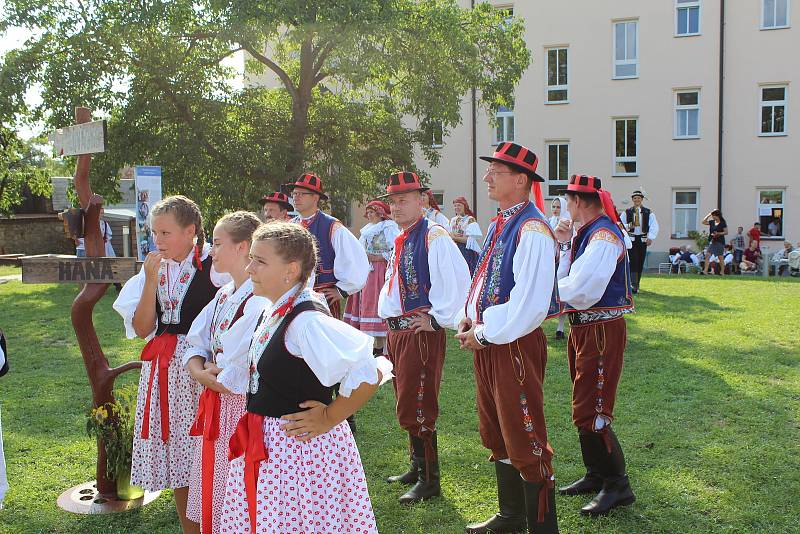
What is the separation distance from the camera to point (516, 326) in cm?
329

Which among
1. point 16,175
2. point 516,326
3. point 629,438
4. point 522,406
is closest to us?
point 516,326

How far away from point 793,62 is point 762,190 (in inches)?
158

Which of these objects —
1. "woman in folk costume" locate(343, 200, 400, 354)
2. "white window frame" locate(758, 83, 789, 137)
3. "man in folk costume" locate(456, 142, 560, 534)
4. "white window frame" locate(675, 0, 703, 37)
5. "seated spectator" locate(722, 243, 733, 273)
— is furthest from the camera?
"white window frame" locate(675, 0, 703, 37)

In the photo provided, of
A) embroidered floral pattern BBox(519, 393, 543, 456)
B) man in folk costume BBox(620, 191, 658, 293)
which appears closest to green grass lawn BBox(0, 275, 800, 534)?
embroidered floral pattern BBox(519, 393, 543, 456)

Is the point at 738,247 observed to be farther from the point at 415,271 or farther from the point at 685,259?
the point at 415,271

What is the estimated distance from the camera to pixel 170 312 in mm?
3564

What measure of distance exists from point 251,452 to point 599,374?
89.3 inches

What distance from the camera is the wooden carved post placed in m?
4.20

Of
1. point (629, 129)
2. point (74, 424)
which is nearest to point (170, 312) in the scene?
point (74, 424)

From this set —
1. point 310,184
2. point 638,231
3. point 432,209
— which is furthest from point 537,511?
point 638,231

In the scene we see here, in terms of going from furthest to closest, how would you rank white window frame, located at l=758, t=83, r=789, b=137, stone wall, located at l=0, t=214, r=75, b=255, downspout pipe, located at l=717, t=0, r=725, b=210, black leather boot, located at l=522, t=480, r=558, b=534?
stone wall, located at l=0, t=214, r=75, b=255 < downspout pipe, located at l=717, t=0, r=725, b=210 < white window frame, located at l=758, t=83, r=789, b=137 < black leather boot, located at l=522, t=480, r=558, b=534

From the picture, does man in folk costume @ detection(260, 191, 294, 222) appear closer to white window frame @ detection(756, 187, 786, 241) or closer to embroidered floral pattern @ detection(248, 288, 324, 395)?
embroidered floral pattern @ detection(248, 288, 324, 395)

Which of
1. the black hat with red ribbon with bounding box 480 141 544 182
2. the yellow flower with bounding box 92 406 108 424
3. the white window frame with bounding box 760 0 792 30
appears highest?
the white window frame with bounding box 760 0 792 30

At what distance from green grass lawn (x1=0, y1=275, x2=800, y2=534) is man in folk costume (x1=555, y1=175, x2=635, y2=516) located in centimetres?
22
